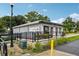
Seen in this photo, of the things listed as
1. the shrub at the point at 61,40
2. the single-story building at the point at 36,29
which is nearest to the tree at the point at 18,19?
the single-story building at the point at 36,29

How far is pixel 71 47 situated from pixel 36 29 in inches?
22.4

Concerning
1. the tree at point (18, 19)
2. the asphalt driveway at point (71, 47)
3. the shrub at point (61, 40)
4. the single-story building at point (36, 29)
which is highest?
the tree at point (18, 19)

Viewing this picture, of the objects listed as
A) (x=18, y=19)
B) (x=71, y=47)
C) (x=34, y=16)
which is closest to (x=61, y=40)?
(x=71, y=47)

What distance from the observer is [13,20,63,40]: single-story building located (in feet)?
12.0

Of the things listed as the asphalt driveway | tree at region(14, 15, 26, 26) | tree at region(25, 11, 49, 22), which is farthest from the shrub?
tree at region(14, 15, 26, 26)

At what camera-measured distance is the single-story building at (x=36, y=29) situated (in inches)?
144

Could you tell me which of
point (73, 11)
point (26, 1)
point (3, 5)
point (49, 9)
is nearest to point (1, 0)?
point (3, 5)

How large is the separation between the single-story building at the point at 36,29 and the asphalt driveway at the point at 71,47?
17cm

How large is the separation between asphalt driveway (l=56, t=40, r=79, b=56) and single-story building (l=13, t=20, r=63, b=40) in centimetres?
17

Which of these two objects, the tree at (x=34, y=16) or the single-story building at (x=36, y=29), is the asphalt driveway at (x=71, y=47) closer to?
the single-story building at (x=36, y=29)

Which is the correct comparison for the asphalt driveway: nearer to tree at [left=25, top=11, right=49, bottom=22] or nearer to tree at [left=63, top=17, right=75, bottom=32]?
tree at [left=63, top=17, right=75, bottom=32]

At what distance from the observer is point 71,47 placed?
3.73 m

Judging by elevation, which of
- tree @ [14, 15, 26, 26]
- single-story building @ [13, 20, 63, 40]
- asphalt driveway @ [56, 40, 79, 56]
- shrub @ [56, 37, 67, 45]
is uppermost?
tree @ [14, 15, 26, 26]

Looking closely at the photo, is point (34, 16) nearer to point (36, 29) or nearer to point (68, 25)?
point (36, 29)
